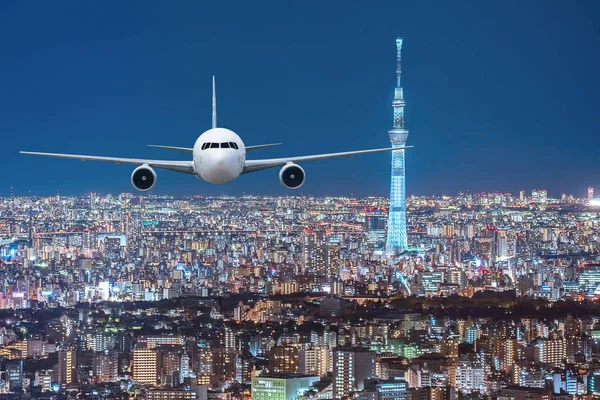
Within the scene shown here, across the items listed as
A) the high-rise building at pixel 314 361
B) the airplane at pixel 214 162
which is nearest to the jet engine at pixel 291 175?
the airplane at pixel 214 162

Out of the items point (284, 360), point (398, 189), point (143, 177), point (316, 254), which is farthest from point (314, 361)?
point (143, 177)

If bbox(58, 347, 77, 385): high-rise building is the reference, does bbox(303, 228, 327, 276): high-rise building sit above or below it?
above

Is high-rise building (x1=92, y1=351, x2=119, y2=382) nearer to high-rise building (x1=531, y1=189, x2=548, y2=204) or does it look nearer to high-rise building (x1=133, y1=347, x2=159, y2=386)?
high-rise building (x1=133, y1=347, x2=159, y2=386)

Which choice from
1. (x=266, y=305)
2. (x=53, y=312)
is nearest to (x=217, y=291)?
(x=266, y=305)

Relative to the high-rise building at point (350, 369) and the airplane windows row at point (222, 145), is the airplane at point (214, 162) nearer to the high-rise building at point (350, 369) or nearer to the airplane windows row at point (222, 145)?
the airplane windows row at point (222, 145)

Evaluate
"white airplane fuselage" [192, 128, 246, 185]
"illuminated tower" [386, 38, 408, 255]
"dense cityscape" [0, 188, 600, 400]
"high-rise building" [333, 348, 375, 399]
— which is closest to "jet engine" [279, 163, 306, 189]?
"white airplane fuselage" [192, 128, 246, 185]

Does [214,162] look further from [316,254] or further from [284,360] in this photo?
[316,254]
